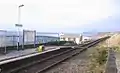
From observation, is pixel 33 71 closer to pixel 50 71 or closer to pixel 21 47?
pixel 50 71

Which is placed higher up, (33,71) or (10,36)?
(10,36)

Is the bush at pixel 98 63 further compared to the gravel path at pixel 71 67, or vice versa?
the gravel path at pixel 71 67

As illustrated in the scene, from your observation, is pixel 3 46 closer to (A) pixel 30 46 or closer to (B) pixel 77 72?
(A) pixel 30 46

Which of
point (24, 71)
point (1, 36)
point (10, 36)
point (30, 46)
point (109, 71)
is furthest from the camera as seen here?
point (30, 46)

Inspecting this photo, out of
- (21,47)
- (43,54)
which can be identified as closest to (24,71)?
(43,54)

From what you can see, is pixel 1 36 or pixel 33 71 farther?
pixel 1 36

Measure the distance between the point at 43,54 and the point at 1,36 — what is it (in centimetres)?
403

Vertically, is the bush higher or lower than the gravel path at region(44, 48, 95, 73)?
higher

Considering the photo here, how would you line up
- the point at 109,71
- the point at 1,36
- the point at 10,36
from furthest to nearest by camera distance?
the point at 10,36
the point at 1,36
the point at 109,71

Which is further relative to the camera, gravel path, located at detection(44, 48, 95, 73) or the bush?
gravel path, located at detection(44, 48, 95, 73)

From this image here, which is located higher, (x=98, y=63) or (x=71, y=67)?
(x=98, y=63)

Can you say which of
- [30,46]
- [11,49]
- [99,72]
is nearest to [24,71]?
[99,72]

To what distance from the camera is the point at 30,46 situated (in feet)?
116

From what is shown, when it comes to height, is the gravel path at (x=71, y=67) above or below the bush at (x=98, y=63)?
below
